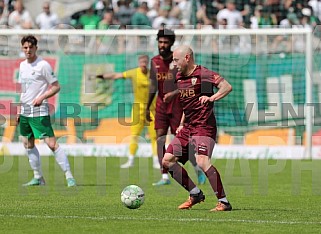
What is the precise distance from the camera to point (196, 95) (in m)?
11.9

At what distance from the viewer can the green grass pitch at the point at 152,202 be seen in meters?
10.1

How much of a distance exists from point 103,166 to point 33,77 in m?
5.19

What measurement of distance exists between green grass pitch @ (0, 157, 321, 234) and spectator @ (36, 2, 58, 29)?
6240 millimetres

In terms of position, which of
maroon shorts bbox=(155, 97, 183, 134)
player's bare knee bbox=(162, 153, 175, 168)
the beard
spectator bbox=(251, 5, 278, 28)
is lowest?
player's bare knee bbox=(162, 153, 175, 168)

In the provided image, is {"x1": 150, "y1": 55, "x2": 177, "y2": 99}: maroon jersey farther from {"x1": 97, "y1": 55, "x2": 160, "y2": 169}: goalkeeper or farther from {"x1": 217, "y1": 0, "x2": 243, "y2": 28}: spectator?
{"x1": 217, "y1": 0, "x2": 243, "y2": 28}: spectator

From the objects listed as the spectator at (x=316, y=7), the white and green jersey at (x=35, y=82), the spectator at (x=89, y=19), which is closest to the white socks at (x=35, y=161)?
the white and green jersey at (x=35, y=82)

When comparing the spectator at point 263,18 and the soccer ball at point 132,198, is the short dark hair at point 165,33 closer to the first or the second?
the soccer ball at point 132,198

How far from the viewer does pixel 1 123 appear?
76.1 ft

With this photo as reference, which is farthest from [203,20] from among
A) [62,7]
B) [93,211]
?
[93,211]

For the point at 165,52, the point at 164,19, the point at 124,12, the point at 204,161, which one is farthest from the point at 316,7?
the point at 204,161

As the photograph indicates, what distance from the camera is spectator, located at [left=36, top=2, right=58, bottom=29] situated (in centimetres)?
2547

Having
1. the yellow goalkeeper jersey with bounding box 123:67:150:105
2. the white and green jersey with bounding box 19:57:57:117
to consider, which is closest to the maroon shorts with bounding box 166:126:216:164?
the white and green jersey with bounding box 19:57:57:117

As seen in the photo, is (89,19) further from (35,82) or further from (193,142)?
(193,142)

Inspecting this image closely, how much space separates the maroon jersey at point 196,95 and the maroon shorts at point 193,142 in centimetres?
10
